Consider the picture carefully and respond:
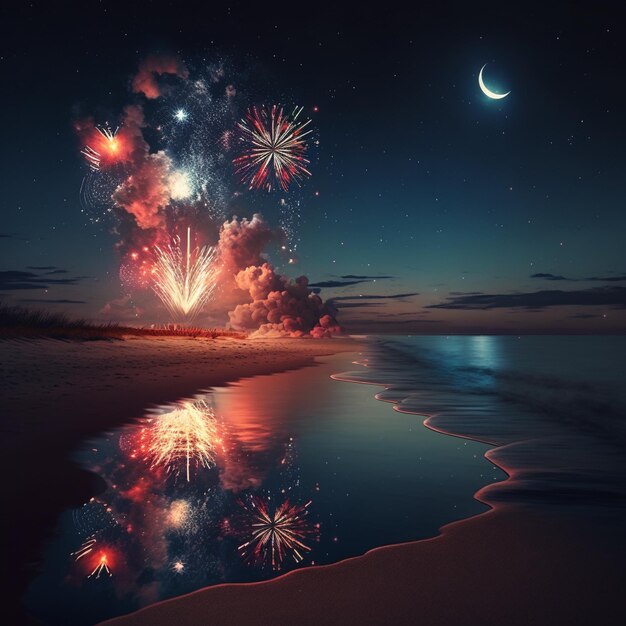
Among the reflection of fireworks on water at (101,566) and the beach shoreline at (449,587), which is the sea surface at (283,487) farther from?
the beach shoreline at (449,587)

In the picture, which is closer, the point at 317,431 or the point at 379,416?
the point at 317,431

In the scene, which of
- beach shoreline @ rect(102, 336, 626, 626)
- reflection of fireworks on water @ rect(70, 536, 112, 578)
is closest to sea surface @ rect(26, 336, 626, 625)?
reflection of fireworks on water @ rect(70, 536, 112, 578)

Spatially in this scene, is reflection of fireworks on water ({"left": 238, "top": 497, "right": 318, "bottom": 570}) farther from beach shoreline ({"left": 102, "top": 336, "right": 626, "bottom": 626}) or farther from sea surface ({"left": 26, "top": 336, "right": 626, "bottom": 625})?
beach shoreline ({"left": 102, "top": 336, "right": 626, "bottom": 626})

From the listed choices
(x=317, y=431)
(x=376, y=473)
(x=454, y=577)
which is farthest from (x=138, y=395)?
(x=454, y=577)

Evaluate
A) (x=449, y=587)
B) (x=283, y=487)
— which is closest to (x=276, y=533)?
(x=283, y=487)

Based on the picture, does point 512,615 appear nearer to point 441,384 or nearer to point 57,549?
point 57,549

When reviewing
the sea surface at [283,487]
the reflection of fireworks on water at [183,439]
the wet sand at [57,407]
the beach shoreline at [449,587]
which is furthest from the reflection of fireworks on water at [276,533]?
the wet sand at [57,407]
